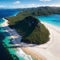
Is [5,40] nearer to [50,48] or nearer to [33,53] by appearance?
[33,53]

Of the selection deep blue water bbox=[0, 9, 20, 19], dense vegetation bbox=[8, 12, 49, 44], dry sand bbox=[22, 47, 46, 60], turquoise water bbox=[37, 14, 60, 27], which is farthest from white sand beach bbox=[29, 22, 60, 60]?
deep blue water bbox=[0, 9, 20, 19]

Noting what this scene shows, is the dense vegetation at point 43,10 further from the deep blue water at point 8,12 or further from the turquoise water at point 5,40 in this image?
the turquoise water at point 5,40

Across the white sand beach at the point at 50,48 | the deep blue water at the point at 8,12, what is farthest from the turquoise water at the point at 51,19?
the deep blue water at the point at 8,12

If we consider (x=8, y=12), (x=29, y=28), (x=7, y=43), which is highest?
(x=8, y=12)

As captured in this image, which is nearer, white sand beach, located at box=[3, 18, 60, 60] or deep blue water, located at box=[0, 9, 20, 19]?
white sand beach, located at box=[3, 18, 60, 60]

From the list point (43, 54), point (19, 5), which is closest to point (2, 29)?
point (19, 5)

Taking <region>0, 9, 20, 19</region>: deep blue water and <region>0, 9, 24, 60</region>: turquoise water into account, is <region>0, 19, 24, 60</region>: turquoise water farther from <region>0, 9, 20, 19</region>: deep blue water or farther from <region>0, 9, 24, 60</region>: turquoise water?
<region>0, 9, 20, 19</region>: deep blue water

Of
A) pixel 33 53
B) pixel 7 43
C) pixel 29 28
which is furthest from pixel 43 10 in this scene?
pixel 33 53

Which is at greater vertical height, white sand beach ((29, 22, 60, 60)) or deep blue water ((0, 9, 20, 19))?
deep blue water ((0, 9, 20, 19))
